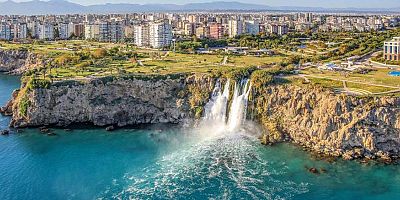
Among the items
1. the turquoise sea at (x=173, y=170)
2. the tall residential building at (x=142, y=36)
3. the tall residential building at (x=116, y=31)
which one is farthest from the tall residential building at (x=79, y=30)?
the turquoise sea at (x=173, y=170)

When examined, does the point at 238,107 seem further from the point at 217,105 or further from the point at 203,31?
the point at 203,31

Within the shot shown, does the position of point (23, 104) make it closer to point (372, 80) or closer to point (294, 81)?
point (294, 81)

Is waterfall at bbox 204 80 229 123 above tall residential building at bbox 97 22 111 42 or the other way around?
the other way around

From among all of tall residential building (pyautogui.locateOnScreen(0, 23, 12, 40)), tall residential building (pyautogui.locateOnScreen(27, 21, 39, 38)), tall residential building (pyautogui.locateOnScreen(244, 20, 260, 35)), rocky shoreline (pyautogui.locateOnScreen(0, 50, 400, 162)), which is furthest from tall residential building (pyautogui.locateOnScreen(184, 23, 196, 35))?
rocky shoreline (pyautogui.locateOnScreen(0, 50, 400, 162))

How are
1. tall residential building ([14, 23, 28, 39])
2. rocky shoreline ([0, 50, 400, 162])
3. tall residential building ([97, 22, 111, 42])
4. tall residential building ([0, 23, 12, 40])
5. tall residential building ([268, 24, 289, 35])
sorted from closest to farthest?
1. rocky shoreline ([0, 50, 400, 162])
2. tall residential building ([97, 22, 111, 42])
3. tall residential building ([0, 23, 12, 40])
4. tall residential building ([14, 23, 28, 39])
5. tall residential building ([268, 24, 289, 35])

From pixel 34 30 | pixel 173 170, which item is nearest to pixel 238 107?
pixel 173 170

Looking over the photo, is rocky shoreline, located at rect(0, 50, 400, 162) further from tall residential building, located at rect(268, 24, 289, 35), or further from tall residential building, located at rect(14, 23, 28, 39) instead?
tall residential building, located at rect(268, 24, 289, 35)

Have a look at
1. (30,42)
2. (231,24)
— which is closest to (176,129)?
(30,42)
